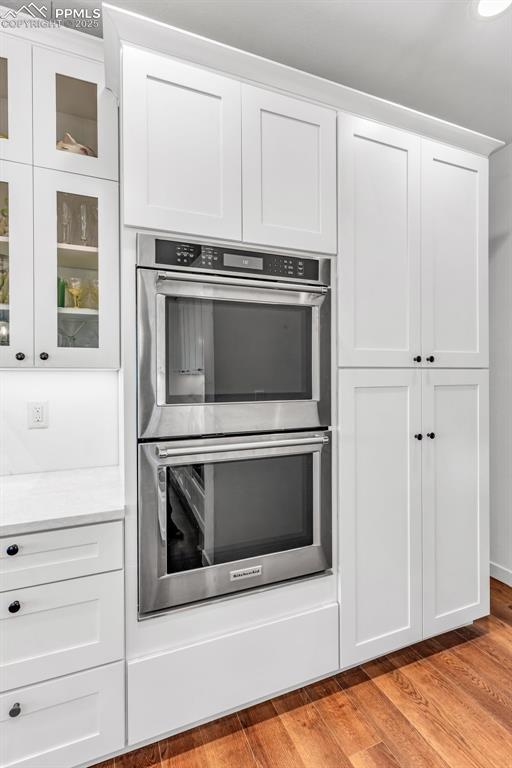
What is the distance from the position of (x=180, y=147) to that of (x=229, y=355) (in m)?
0.72

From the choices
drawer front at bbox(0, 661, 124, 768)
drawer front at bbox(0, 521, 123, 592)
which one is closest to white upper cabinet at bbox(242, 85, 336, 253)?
drawer front at bbox(0, 521, 123, 592)

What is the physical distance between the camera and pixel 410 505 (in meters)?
1.93

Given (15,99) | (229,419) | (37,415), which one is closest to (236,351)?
(229,419)

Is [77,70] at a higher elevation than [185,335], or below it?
higher

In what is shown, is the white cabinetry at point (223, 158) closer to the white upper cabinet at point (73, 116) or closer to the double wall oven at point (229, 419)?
the double wall oven at point (229, 419)

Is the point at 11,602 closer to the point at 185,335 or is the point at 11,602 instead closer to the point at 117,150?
the point at 185,335

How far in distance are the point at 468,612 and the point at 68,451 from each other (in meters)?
2.05

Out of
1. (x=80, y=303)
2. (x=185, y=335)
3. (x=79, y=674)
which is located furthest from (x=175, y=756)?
(x=80, y=303)

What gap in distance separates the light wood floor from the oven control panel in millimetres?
1662

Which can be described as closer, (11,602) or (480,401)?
(11,602)

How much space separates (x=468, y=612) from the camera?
6.89 ft

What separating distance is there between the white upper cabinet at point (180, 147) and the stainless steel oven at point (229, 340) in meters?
0.10

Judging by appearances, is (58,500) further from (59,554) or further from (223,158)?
(223,158)

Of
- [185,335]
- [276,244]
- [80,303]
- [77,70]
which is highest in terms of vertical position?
[77,70]
